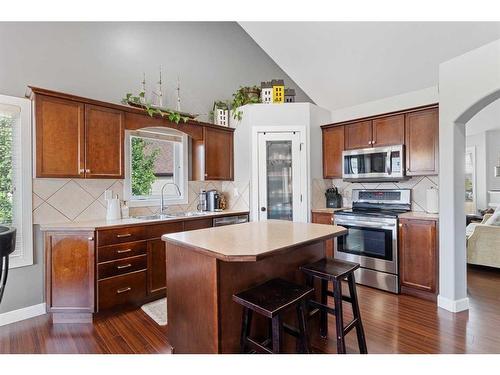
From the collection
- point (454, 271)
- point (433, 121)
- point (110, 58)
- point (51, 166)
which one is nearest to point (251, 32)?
point (110, 58)

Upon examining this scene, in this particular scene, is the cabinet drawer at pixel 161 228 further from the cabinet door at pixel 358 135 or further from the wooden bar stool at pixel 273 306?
the cabinet door at pixel 358 135

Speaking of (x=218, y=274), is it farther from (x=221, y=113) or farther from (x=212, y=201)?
(x=221, y=113)

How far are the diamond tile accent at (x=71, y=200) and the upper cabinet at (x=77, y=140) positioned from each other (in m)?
0.32

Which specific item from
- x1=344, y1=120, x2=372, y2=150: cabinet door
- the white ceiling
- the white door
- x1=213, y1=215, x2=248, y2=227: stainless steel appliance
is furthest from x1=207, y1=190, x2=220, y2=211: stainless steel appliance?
the white ceiling

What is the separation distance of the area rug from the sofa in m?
4.13

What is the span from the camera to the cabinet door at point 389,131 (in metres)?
3.54

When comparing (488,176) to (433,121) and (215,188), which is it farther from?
(215,188)

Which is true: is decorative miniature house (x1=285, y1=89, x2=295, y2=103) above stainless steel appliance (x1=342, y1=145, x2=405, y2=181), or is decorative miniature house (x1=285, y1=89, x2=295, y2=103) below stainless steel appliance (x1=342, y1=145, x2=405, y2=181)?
above

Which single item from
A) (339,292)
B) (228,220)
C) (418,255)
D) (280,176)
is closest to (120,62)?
(228,220)

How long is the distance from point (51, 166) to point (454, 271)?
153 inches

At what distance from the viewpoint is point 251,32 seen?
468 centimetres

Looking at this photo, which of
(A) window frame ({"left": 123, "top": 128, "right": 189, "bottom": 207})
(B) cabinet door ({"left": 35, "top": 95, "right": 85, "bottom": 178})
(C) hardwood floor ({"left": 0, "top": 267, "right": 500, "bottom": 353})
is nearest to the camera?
(C) hardwood floor ({"left": 0, "top": 267, "right": 500, "bottom": 353})

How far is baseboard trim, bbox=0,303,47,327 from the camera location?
8.47ft

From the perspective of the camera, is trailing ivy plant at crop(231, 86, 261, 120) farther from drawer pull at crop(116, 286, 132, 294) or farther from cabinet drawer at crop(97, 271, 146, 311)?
drawer pull at crop(116, 286, 132, 294)
